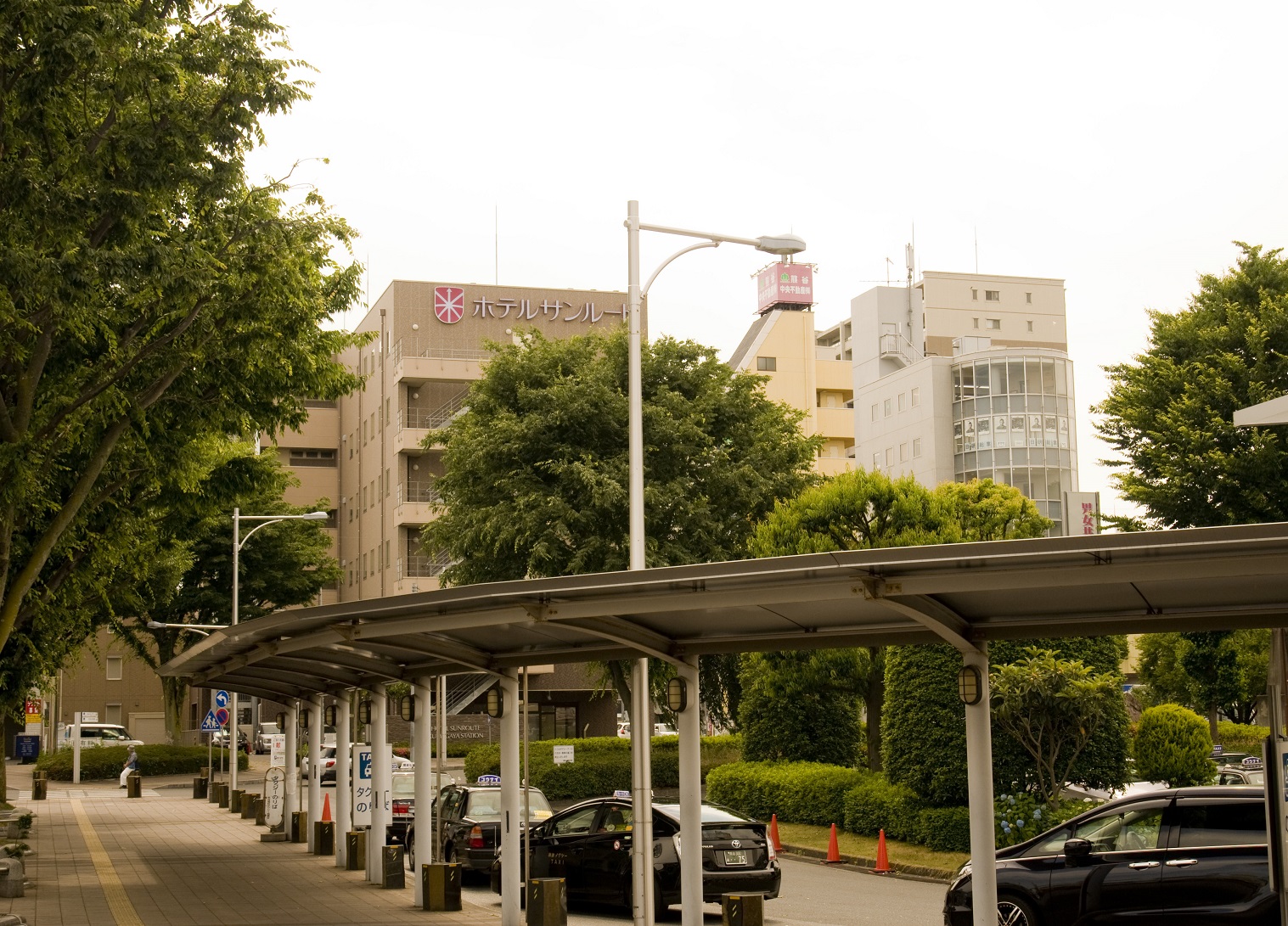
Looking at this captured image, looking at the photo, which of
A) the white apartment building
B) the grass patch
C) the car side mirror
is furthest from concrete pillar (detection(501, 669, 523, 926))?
the white apartment building

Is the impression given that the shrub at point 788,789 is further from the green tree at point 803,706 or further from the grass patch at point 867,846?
the green tree at point 803,706

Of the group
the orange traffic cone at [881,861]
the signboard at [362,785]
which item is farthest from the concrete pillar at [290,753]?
the orange traffic cone at [881,861]

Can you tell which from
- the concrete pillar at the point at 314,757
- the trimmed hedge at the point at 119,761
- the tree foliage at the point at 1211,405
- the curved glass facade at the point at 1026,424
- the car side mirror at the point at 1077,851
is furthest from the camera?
the curved glass facade at the point at 1026,424

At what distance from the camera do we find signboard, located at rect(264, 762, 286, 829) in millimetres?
32000

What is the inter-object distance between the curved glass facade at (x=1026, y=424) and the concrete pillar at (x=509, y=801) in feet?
213

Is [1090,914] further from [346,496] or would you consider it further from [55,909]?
[346,496]

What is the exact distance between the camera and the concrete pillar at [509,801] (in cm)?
1588

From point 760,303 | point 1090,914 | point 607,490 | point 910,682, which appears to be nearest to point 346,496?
point 760,303

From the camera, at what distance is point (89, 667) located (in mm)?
82875

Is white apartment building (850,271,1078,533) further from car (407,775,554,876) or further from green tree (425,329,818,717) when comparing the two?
car (407,775,554,876)

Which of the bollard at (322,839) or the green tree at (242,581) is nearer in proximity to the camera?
the bollard at (322,839)

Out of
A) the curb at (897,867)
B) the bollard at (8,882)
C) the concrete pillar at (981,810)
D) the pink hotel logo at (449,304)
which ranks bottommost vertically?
the curb at (897,867)

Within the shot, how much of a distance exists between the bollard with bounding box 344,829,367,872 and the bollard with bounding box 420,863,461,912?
5312 millimetres

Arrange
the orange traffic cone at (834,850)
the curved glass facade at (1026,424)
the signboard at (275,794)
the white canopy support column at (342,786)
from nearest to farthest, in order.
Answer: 1. the white canopy support column at (342,786)
2. the orange traffic cone at (834,850)
3. the signboard at (275,794)
4. the curved glass facade at (1026,424)
